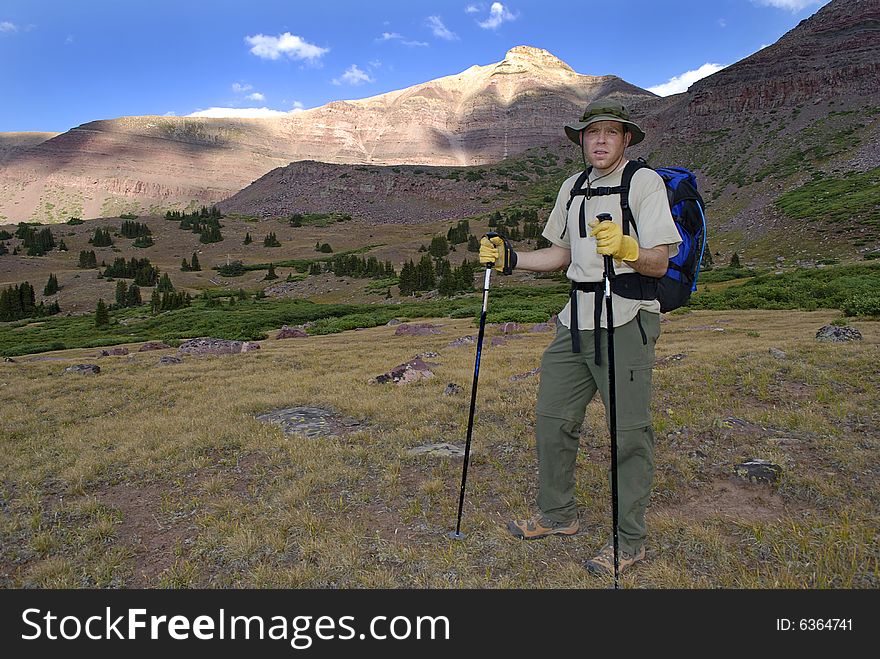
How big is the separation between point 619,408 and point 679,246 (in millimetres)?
1345

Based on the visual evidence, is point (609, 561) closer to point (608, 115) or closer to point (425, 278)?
point (608, 115)

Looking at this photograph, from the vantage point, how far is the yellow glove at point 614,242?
11.4 ft

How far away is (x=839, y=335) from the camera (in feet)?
37.7

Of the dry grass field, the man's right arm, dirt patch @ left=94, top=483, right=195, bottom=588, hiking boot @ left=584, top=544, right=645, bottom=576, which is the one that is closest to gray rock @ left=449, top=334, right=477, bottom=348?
the dry grass field

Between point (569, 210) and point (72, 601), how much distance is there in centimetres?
481

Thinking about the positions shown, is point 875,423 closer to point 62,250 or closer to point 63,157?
point 62,250

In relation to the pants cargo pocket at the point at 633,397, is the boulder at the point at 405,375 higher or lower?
lower

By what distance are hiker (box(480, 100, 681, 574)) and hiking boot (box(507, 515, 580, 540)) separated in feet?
0.04

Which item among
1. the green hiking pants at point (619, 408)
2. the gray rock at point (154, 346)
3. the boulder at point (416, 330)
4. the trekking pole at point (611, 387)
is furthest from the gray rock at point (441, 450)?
the gray rock at point (154, 346)

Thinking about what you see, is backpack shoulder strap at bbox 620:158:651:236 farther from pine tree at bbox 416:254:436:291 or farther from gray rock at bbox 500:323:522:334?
pine tree at bbox 416:254:436:291

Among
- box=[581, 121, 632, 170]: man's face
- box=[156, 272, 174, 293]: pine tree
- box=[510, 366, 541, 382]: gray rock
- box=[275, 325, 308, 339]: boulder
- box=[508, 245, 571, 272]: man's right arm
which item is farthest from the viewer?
box=[156, 272, 174, 293]: pine tree

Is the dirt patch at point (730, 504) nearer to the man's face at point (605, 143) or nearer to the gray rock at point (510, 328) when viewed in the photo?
the man's face at point (605, 143)

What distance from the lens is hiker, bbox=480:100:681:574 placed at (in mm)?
3701

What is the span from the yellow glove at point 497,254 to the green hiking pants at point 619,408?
28.7 inches
